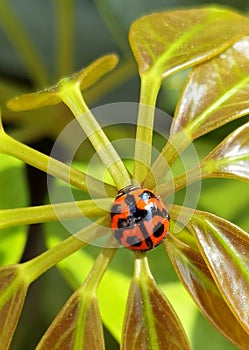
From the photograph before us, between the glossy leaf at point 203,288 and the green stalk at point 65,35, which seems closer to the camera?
the glossy leaf at point 203,288

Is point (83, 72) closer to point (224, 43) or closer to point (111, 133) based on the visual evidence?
point (224, 43)

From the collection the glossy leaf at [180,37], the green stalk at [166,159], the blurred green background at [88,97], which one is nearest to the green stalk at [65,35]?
the blurred green background at [88,97]

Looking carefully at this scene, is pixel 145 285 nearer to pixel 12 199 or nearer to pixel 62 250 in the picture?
pixel 62 250

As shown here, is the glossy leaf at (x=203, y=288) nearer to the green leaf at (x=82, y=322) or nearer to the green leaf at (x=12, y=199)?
the green leaf at (x=82, y=322)

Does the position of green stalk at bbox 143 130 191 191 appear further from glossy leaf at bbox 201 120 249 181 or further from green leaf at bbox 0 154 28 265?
green leaf at bbox 0 154 28 265

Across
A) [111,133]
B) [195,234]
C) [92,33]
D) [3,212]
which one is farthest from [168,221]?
[92,33]

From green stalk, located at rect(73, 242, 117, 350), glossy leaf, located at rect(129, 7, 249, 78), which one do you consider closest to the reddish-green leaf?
green stalk, located at rect(73, 242, 117, 350)

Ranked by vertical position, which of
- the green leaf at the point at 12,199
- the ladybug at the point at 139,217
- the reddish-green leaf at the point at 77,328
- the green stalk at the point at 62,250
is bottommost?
the reddish-green leaf at the point at 77,328
